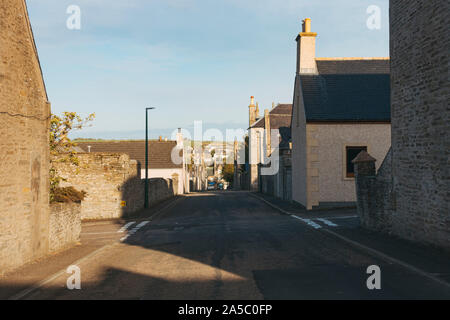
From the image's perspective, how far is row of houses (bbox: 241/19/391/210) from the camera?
2395cm

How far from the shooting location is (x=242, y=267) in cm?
939

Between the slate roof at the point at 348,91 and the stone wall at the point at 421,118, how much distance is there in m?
10.9

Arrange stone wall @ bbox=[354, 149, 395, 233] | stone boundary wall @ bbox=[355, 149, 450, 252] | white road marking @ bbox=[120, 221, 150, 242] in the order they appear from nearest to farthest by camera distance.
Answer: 1. stone boundary wall @ bbox=[355, 149, 450, 252]
2. stone wall @ bbox=[354, 149, 395, 233]
3. white road marking @ bbox=[120, 221, 150, 242]

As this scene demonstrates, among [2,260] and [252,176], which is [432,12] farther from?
[252,176]

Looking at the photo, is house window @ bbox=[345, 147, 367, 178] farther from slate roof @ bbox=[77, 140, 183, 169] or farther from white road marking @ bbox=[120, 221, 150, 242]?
slate roof @ bbox=[77, 140, 183, 169]

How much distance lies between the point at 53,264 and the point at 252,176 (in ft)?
165

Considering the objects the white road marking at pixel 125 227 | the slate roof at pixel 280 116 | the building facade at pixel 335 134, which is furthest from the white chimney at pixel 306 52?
the slate roof at pixel 280 116

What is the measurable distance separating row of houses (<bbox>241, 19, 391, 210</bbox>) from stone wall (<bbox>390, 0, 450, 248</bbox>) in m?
10.6

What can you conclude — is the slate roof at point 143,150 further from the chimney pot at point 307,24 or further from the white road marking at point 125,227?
the white road marking at point 125,227

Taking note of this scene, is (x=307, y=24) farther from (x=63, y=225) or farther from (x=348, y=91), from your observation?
(x=63, y=225)

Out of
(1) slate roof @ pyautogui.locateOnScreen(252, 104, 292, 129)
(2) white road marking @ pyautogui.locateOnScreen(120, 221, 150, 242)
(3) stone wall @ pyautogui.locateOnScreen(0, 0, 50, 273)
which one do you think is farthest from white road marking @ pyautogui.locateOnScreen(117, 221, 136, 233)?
(1) slate roof @ pyautogui.locateOnScreen(252, 104, 292, 129)

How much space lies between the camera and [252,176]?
197ft

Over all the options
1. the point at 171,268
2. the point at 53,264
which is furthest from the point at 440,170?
the point at 53,264

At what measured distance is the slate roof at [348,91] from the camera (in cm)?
2414
